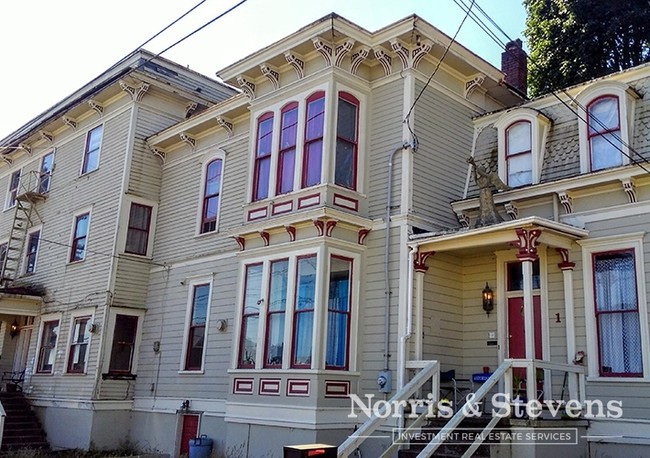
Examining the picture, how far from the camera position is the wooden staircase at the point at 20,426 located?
17.8 metres

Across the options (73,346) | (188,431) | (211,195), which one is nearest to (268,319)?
(188,431)

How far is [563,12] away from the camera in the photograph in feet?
78.3

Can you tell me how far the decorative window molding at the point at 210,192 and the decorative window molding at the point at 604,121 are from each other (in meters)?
9.14

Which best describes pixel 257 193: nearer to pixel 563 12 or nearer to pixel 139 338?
pixel 139 338

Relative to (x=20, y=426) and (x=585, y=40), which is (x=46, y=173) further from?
(x=585, y=40)

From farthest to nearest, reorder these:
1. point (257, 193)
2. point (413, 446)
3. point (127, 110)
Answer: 1. point (127, 110)
2. point (257, 193)
3. point (413, 446)

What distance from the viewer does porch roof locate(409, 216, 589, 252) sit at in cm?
1108

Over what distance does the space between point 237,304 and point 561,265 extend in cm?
668

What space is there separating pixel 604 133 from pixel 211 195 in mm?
10022

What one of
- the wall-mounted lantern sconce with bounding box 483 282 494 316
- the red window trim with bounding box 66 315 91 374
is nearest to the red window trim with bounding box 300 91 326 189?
the wall-mounted lantern sconce with bounding box 483 282 494 316

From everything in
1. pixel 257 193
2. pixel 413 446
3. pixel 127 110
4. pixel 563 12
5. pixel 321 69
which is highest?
pixel 563 12

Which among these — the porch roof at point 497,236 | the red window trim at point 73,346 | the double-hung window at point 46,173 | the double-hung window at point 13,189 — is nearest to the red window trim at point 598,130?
the porch roof at point 497,236

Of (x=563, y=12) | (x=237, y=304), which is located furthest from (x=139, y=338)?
(x=563, y=12)

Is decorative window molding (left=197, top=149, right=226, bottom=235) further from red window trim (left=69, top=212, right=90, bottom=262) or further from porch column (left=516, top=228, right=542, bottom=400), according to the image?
porch column (left=516, top=228, right=542, bottom=400)
